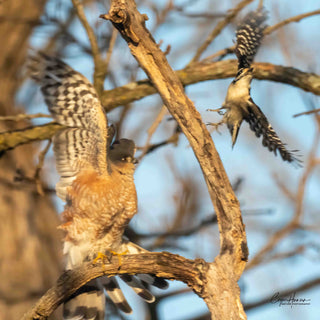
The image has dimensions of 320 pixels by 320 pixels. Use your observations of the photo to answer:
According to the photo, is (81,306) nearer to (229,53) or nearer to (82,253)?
(82,253)

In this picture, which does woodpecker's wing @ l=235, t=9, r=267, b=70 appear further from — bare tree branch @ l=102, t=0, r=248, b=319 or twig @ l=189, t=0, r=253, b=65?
twig @ l=189, t=0, r=253, b=65

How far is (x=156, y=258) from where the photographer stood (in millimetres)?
3658

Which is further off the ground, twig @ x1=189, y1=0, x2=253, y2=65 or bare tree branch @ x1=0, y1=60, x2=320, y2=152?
twig @ x1=189, y1=0, x2=253, y2=65

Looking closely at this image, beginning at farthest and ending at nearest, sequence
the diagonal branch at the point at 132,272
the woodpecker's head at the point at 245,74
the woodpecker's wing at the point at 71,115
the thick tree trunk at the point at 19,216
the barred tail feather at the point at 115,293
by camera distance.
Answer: the thick tree trunk at the point at 19,216 < the barred tail feather at the point at 115,293 < the woodpecker's wing at the point at 71,115 < the woodpecker's head at the point at 245,74 < the diagonal branch at the point at 132,272

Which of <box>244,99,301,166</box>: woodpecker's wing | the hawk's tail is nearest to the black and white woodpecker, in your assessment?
<box>244,99,301,166</box>: woodpecker's wing

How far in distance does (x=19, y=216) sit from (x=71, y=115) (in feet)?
9.03

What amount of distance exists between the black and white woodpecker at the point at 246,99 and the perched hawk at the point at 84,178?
4.20 ft

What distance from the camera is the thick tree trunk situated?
21.9ft

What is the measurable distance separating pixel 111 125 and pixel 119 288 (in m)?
1.72

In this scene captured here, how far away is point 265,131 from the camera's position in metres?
3.95

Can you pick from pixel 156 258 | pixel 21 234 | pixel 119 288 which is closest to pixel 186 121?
pixel 156 258

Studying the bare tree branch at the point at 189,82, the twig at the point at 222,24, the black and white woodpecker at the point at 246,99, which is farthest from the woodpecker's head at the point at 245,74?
the twig at the point at 222,24

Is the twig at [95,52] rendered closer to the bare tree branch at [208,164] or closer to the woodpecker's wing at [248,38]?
the bare tree branch at [208,164]

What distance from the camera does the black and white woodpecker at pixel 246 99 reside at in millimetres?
3814
